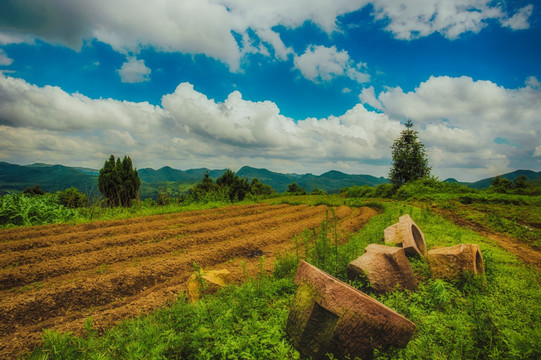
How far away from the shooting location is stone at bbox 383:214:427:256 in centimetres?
651

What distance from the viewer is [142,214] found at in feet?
44.3

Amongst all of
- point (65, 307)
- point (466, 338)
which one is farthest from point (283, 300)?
point (65, 307)

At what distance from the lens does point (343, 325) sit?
10.1 feet

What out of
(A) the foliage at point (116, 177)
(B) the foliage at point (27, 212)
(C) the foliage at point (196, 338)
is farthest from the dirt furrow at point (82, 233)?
(A) the foliage at point (116, 177)

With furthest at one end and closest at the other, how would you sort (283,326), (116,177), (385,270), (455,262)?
(116,177)
(455,262)
(385,270)
(283,326)

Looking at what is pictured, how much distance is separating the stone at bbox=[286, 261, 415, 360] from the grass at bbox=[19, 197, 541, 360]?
0.20 metres

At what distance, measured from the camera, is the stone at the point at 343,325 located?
10.2ft

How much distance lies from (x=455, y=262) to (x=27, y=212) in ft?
53.7

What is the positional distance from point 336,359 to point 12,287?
7601 mm

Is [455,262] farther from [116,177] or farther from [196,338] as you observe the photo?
[116,177]

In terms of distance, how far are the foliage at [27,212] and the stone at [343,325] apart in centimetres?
1346

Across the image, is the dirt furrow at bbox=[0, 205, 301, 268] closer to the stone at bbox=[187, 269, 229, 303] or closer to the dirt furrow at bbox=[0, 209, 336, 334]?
the dirt furrow at bbox=[0, 209, 336, 334]

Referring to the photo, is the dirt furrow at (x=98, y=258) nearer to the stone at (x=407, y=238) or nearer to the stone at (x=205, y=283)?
the stone at (x=205, y=283)

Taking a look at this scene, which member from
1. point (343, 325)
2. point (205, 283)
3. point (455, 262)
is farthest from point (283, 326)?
point (455, 262)
